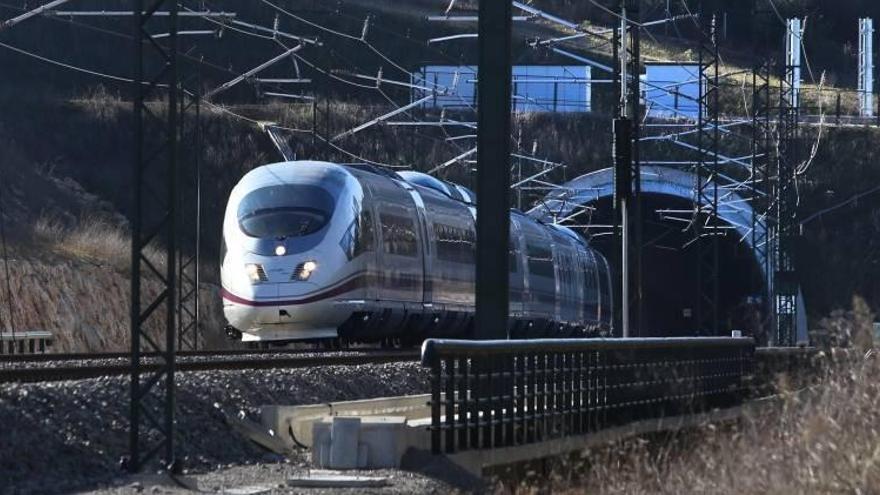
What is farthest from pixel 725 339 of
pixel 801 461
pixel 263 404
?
pixel 801 461

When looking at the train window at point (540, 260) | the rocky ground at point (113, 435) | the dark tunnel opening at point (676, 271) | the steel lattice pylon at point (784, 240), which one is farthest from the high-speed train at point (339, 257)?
the dark tunnel opening at point (676, 271)

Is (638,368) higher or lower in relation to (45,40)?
lower

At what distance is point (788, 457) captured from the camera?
494 inches

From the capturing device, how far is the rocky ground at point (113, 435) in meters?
14.5

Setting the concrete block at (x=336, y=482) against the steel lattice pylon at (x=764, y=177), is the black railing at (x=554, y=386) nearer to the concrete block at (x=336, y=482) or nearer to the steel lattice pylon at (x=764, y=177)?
the concrete block at (x=336, y=482)

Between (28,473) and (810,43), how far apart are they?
326ft

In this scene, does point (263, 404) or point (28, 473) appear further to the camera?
point (263, 404)

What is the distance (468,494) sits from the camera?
14.5 meters

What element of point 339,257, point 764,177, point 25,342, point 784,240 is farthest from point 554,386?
point 764,177

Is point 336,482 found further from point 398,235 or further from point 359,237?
point 398,235

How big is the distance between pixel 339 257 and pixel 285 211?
48.3 inches

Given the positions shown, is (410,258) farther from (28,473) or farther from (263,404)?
(28,473)

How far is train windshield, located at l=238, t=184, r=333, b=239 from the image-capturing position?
98.8 ft

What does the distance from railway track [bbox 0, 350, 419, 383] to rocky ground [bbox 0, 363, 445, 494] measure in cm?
87
